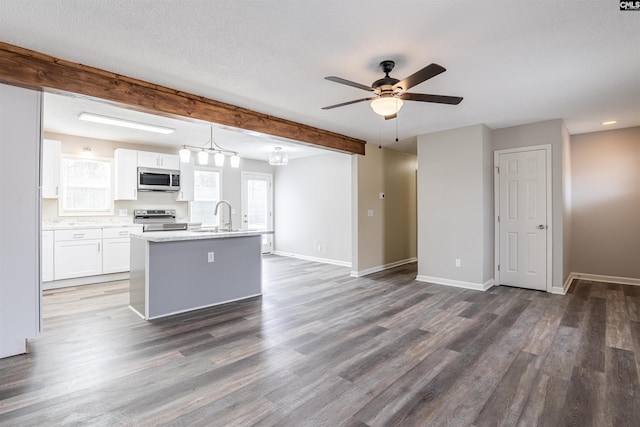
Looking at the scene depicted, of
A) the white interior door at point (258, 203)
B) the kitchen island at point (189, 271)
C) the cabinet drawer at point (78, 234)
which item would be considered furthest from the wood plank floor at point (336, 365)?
the white interior door at point (258, 203)

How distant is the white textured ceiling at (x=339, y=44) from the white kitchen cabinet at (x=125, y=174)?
3.23 metres

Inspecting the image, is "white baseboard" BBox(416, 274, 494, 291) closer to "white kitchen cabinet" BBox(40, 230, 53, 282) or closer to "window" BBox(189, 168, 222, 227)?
"window" BBox(189, 168, 222, 227)

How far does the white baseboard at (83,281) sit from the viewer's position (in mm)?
4938

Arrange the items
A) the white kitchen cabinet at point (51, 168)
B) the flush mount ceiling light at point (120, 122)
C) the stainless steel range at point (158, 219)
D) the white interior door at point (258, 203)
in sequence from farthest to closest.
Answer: the white interior door at point (258, 203) → the stainless steel range at point (158, 219) → the white kitchen cabinet at point (51, 168) → the flush mount ceiling light at point (120, 122)

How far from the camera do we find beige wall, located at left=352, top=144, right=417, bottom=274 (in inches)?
233

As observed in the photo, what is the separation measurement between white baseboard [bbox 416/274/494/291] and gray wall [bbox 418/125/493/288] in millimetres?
17

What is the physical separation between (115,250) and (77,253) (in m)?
0.53

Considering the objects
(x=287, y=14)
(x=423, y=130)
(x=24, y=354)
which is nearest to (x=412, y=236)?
(x=423, y=130)

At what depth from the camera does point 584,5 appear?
6.54 ft

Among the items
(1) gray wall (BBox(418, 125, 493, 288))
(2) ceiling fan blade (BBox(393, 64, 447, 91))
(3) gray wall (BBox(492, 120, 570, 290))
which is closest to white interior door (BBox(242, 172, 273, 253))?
(1) gray wall (BBox(418, 125, 493, 288))

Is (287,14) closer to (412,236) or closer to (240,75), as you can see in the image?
(240,75)

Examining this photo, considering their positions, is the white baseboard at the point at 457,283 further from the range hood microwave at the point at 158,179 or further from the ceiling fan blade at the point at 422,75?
the range hood microwave at the point at 158,179

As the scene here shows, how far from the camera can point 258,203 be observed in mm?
8320

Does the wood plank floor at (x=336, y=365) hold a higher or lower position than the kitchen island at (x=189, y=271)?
lower
